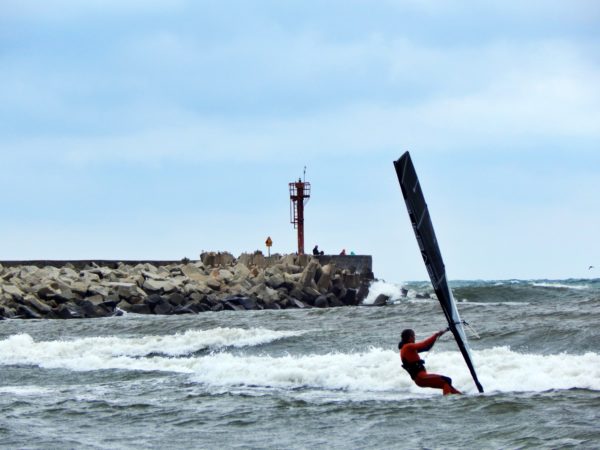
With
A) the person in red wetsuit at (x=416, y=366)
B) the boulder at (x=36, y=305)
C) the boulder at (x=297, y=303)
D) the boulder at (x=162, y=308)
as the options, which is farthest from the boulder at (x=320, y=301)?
the person in red wetsuit at (x=416, y=366)

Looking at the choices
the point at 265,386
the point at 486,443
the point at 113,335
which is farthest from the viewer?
the point at 113,335

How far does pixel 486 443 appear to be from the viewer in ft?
29.5

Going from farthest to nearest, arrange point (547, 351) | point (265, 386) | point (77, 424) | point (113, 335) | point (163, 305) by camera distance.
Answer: point (163, 305) → point (113, 335) → point (547, 351) → point (265, 386) → point (77, 424)

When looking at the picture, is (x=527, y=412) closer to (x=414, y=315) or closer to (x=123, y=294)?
(x=414, y=315)

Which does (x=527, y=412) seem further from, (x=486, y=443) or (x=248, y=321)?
(x=248, y=321)

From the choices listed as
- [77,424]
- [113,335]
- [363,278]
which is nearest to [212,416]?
[77,424]

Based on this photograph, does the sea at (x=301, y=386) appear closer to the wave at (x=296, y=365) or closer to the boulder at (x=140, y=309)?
the wave at (x=296, y=365)

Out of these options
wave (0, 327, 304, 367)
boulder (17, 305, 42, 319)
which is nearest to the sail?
wave (0, 327, 304, 367)

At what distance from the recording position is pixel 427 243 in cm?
1116

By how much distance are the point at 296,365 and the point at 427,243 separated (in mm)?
4067

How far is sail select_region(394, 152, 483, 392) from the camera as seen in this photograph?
35.7 feet

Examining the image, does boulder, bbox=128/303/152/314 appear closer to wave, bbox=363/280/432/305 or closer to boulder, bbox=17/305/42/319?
boulder, bbox=17/305/42/319

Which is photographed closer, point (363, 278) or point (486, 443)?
point (486, 443)

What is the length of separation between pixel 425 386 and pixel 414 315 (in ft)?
32.1
